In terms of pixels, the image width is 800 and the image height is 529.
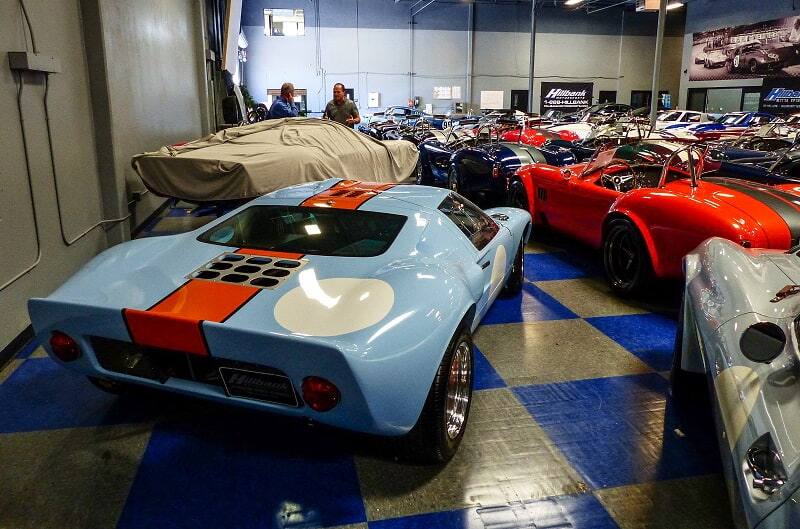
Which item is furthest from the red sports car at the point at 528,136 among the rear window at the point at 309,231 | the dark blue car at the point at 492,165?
the rear window at the point at 309,231

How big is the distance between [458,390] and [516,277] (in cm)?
221

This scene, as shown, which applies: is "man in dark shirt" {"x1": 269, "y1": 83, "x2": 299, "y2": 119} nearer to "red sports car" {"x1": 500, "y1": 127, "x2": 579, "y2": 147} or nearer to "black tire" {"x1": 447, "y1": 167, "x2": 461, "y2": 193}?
"black tire" {"x1": 447, "y1": 167, "x2": 461, "y2": 193}

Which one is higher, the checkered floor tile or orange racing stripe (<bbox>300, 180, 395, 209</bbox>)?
orange racing stripe (<bbox>300, 180, 395, 209</bbox>)

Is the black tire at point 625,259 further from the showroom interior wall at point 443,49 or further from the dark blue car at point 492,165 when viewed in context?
the showroom interior wall at point 443,49

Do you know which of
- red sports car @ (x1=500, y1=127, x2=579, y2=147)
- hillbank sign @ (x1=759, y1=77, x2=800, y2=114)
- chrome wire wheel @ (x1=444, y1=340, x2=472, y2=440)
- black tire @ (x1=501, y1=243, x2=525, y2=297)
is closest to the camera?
chrome wire wheel @ (x1=444, y1=340, x2=472, y2=440)

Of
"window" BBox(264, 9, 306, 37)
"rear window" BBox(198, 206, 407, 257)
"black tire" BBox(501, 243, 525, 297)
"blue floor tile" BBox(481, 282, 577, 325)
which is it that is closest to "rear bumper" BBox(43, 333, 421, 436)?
"rear window" BBox(198, 206, 407, 257)

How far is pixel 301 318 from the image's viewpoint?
6.79ft

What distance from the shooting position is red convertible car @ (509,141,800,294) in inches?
152

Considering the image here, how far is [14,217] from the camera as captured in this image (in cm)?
353

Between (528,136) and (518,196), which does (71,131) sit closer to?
(518,196)

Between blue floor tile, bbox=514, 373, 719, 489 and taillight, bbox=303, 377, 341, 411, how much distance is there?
1110 millimetres

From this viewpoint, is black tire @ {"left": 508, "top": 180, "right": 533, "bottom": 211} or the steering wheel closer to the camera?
the steering wheel

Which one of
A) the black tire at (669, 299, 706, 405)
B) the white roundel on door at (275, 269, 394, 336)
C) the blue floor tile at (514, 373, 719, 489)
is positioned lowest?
the blue floor tile at (514, 373, 719, 489)

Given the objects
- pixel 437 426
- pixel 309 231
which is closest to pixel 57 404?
pixel 309 231
